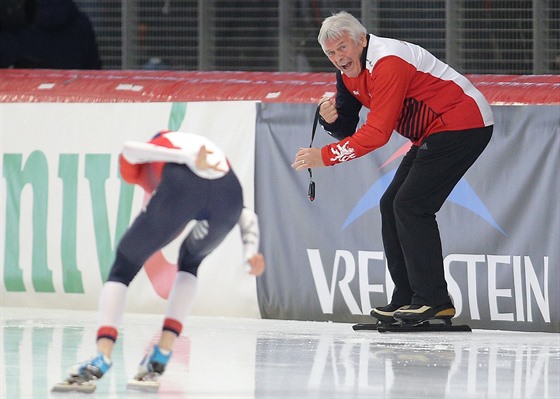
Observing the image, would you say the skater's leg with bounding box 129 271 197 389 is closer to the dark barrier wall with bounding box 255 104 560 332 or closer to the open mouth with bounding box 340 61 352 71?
the open mouth with bounding box 340 61 352 71

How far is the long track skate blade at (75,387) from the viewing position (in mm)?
5094

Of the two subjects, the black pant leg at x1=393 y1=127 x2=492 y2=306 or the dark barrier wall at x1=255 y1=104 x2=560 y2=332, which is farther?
the dark barrier wall at x1=255 y1=104 x2=560 y2=332

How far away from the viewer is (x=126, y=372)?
5691 mm

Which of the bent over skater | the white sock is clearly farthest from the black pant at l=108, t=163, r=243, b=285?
the white sock

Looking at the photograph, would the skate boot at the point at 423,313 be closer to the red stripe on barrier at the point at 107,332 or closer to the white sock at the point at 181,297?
the white sock at the point at 181,297

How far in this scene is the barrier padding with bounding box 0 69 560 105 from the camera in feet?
24.7

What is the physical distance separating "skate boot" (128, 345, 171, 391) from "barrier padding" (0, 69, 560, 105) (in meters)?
2.72

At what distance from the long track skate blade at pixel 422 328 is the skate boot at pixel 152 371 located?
201cm

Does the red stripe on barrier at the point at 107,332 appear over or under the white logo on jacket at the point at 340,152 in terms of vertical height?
under

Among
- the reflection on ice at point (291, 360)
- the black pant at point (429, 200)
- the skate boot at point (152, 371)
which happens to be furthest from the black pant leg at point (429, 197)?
the skate boot at point (152, 371)

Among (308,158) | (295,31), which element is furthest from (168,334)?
(295,31)

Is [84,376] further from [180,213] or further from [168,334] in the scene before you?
[180,213]

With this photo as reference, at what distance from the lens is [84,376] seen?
5113 millimetres

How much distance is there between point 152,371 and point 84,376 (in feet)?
0.86
